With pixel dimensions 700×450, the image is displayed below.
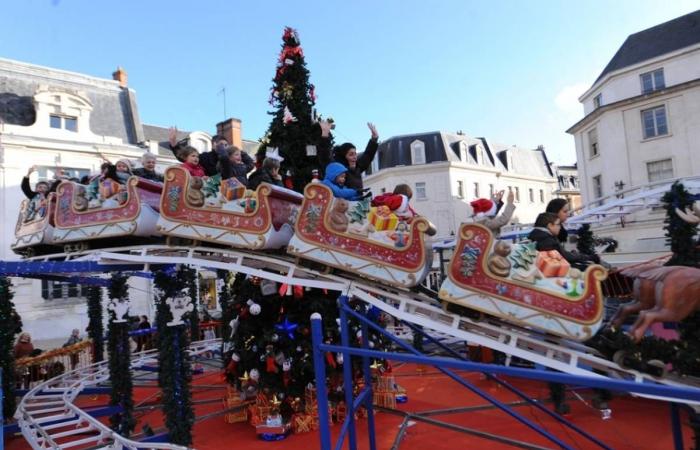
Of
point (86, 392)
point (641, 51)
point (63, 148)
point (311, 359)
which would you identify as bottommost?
point (86, 392)

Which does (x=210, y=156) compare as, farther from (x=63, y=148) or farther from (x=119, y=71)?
(x=119, y=71)

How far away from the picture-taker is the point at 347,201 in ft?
19.4

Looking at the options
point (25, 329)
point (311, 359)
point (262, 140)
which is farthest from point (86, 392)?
point (25, 329)

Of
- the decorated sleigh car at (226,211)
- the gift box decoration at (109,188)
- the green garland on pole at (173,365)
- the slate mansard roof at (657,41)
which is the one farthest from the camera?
the slate mansard roof at (657,41)

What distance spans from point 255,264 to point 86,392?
20.1 feet

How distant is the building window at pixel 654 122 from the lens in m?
23.3

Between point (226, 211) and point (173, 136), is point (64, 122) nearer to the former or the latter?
point (173, 136)

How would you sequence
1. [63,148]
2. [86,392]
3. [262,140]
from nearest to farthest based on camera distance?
[262,140] < [86,392] < [63,148]

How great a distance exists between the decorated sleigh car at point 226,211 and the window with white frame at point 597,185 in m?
23.5

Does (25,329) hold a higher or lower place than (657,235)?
lower

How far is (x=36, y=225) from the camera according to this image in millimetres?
8117

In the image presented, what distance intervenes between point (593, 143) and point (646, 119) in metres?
3.09

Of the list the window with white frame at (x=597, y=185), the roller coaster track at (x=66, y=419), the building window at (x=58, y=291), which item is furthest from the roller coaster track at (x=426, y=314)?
the window with white frame at (x=597, y=185)

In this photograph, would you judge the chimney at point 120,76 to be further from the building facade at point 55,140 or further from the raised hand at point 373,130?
the raised hand at point 373,130
